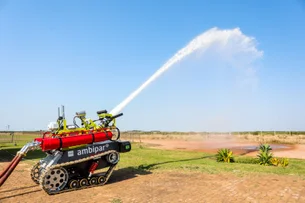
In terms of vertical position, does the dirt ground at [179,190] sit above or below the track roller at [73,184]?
below

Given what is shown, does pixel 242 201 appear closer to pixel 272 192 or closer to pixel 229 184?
pixel 272 192

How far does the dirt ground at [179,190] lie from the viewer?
9234 millimetres

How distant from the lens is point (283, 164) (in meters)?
18.2

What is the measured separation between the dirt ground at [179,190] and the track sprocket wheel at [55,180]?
0.35 meters

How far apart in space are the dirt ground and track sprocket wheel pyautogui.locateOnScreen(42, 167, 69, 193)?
35 centimetres

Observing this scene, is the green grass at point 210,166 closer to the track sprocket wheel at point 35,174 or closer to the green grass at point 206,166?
the green grass at point 206,166

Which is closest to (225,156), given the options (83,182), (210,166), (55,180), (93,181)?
(210,166)

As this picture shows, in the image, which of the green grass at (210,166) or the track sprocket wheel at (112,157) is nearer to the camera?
the track sprocket wheel at (112,157)

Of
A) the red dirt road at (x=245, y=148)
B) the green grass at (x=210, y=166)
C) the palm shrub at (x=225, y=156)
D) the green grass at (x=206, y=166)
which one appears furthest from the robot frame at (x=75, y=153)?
the red dirt road at (x=245, y=148)

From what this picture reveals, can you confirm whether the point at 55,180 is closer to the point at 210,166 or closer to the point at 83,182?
the point at 83,182

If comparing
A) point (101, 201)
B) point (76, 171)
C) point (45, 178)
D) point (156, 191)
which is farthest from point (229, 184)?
point (45, 178)

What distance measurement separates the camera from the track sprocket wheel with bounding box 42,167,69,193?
10.2m

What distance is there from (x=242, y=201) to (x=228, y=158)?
39.4ft

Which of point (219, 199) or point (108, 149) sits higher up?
point (108, 149)
